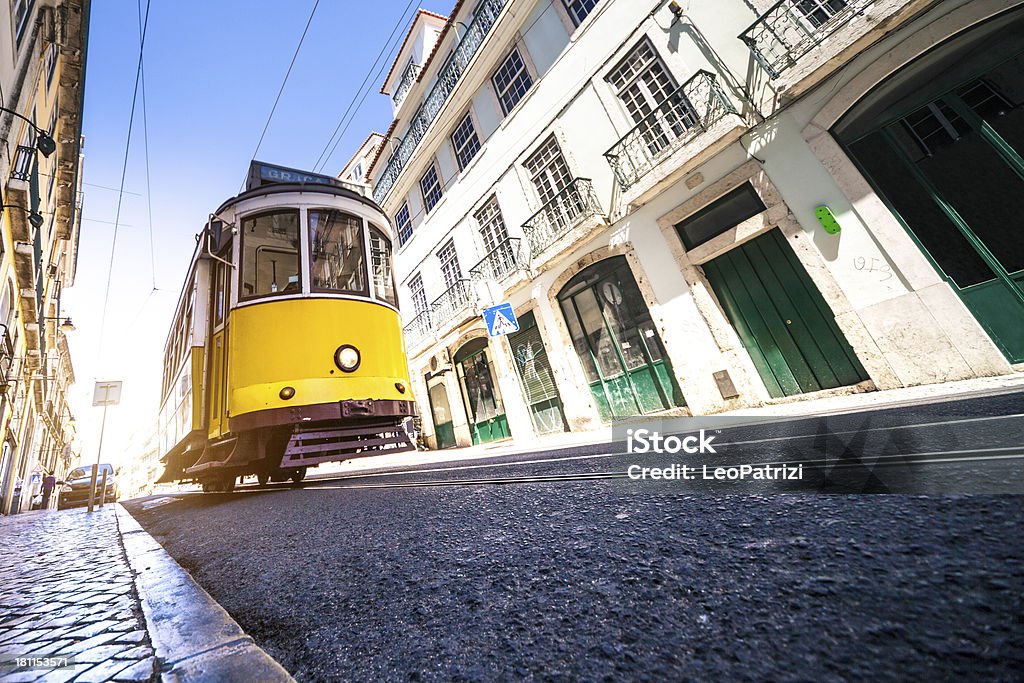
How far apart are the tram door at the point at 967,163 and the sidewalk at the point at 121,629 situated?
25.8 ft

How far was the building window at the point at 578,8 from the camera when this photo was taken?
31.1 ft

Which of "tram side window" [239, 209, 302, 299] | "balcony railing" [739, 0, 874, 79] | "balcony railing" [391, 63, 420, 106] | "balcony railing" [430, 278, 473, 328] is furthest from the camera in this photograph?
"balcony railing" [391, 63, 420, 106]

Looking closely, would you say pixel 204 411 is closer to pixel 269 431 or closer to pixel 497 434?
pixel 269 431

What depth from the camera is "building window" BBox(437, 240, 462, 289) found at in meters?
13.3

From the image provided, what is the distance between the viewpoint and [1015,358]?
16.1ft

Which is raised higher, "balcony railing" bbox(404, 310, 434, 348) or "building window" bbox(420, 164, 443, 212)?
"building window" bbox(420, 164, 443, 212)

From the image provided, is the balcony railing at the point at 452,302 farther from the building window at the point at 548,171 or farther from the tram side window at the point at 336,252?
the tram side window at the point at 336,252

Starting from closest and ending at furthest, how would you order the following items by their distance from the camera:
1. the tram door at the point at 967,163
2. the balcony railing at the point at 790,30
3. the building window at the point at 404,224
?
the tram door at the point at 967,163, the balcony railing at the point at 790,30, the building window at the point at 404,224

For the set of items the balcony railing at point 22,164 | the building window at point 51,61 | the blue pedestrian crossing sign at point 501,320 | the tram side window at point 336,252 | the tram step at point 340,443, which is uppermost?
the building window at point 51,61

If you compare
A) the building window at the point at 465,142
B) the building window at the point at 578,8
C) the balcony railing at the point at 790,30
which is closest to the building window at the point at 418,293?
the building window at the point at 465,142

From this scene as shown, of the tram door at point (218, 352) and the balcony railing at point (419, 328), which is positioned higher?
the balcony railing at point (419, 328)

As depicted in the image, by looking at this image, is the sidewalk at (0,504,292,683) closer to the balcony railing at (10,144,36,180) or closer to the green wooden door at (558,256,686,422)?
the green wooden door at (558,256,686,422)

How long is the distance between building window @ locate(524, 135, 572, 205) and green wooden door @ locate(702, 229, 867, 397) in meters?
4.36

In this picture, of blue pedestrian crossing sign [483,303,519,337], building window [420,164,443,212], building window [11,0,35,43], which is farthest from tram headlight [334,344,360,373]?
building window [420,164,443,212]
